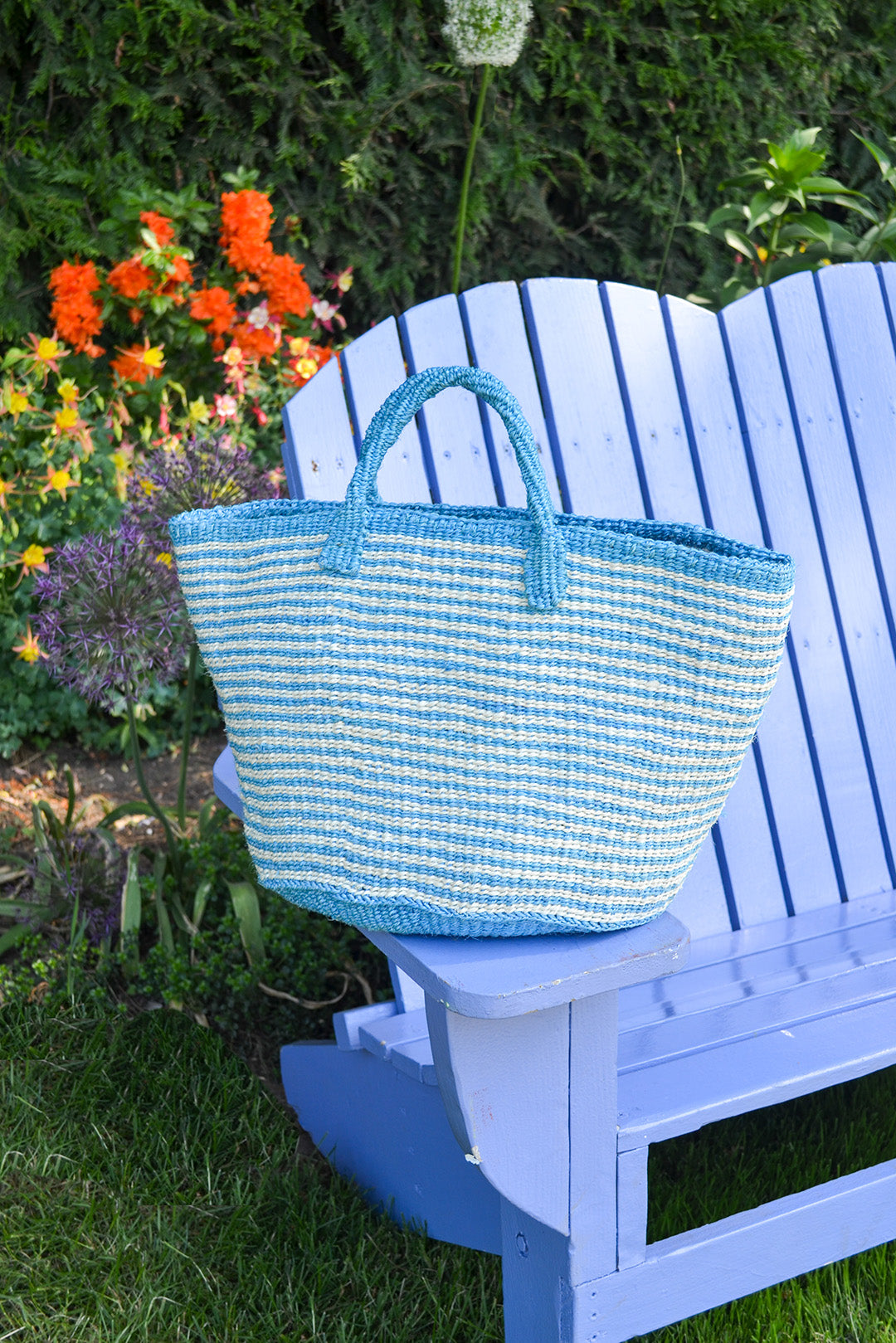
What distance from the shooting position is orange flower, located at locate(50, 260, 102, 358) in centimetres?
298

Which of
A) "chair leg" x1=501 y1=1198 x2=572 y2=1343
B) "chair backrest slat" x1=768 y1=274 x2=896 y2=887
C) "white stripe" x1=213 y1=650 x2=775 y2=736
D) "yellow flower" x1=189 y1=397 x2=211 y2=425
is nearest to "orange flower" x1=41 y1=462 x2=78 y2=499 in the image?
"yellow flower" x1=189 y1=397 x2=211 y2=425

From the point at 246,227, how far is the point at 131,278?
0.32 m

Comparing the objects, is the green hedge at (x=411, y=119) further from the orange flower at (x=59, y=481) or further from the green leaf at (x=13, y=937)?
the green leaf at (x=13, y=937)

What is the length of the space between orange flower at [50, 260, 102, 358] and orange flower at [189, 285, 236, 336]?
0.25m

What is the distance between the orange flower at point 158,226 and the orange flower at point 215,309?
155mm

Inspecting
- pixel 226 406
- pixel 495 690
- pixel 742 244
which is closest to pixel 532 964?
pixel 495 690

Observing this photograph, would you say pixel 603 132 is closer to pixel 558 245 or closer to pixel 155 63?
pixel 558 245

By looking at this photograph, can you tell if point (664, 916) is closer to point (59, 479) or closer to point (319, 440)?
point (319, 440)

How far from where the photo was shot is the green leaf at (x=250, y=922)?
2066mm

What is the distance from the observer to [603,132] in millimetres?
3562

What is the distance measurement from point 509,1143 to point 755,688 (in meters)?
0.49

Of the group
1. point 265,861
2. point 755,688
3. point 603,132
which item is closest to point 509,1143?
point 265,861

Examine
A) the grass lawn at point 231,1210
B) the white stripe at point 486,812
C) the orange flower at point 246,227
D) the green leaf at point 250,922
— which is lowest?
the grass lawn at point 231,1210

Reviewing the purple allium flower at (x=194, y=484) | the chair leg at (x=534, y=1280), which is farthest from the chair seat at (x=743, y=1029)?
the purple allium flower at (x=194, y=484)
